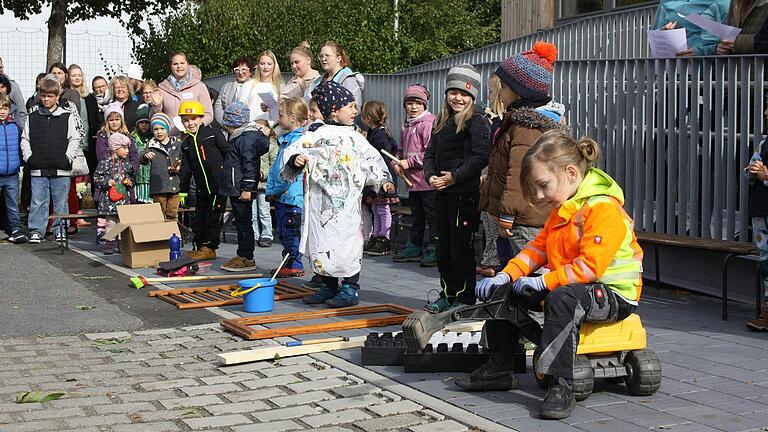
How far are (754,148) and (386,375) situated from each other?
421cm

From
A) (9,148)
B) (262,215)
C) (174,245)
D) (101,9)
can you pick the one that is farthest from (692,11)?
(101,9)

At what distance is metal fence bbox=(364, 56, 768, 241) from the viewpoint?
9.42 meters

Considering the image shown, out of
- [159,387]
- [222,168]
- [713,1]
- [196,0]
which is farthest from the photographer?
[196,0]

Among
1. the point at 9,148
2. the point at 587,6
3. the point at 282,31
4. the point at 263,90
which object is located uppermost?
the point at 282,31

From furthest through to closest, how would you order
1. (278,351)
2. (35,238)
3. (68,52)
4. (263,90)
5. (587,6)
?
(68,52) < (587,6) < (35,238) < (263,90) < (278,351)

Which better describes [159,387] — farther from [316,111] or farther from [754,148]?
[754,148]

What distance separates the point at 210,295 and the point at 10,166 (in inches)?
230

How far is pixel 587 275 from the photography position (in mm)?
5914

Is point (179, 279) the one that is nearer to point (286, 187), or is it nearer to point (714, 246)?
point (286, 187)

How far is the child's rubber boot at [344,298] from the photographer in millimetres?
9172

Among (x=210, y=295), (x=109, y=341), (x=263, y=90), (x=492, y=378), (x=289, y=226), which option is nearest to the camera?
(x=492, y=378)

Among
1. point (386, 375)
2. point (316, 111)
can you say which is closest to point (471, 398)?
point (386, 375)

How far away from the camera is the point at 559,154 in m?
6.03

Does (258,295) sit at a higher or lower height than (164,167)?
lower
